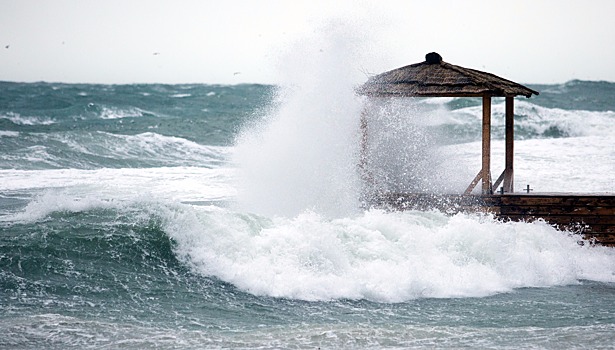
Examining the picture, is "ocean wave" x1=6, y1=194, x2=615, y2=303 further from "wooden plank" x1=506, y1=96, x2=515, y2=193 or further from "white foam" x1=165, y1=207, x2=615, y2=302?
"wooden plank" x1=506, y1=96, x2=515, y2=193

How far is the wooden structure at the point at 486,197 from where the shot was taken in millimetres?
13219

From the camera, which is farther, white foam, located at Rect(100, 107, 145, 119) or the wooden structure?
white foam, located at Rect(100, 107, 145, 119)

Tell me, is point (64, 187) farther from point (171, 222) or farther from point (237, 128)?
point (237, 128)

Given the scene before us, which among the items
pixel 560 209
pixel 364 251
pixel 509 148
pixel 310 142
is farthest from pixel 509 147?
pixel 364 251

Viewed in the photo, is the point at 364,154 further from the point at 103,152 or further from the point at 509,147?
the point at 103,152

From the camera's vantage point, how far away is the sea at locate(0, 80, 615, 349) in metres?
9.52

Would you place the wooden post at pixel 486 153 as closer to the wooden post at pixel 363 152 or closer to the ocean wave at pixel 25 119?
the wooden post at pixel 363 152

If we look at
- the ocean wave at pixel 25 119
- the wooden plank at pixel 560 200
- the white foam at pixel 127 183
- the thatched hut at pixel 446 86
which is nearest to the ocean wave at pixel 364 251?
the wooden plank at pixel 560 200

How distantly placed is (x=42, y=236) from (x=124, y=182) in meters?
8.74

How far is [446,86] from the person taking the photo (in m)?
13.5

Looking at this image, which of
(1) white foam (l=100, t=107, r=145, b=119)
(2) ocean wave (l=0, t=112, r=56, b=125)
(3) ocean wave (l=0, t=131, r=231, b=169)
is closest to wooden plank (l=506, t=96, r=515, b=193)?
(3) ocean wave (l=0, t=131, r=231, b=169)

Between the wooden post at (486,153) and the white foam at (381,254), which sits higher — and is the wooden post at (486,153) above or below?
above

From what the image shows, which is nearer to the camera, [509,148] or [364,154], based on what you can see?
[364,154]

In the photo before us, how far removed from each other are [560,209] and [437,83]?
264 centimetres
